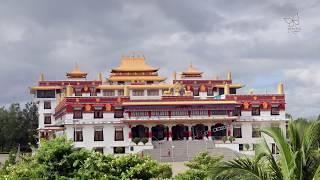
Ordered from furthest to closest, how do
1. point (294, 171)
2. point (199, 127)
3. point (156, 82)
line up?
point (156, 82) → point (199, 127) → point (294, 171)

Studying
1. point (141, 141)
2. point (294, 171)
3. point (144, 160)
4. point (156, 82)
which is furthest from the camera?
point (156, 82)

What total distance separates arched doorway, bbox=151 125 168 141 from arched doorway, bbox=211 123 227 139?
507 cm

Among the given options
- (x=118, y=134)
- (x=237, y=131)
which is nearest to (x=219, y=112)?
(x=237, y=131)

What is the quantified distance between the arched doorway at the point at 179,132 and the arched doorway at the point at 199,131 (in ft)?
3.07

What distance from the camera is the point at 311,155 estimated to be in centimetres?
974

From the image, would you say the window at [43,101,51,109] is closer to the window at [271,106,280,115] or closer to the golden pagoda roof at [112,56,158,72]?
the golden pagoda roof at [112,56,158,72]

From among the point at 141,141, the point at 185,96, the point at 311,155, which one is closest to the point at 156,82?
the point at 185,96

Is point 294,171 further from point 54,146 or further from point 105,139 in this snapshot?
point 105,139

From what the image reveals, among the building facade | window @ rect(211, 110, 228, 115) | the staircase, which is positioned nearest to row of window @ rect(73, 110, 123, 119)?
the building facade

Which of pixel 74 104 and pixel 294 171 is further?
pixel 74 104

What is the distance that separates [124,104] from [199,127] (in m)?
8.55

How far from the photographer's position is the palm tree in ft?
31.2

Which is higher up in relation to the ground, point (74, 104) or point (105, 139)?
point (74, 104)

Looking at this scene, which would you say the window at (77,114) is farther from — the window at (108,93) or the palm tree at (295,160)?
the palm tree at (295,160)
